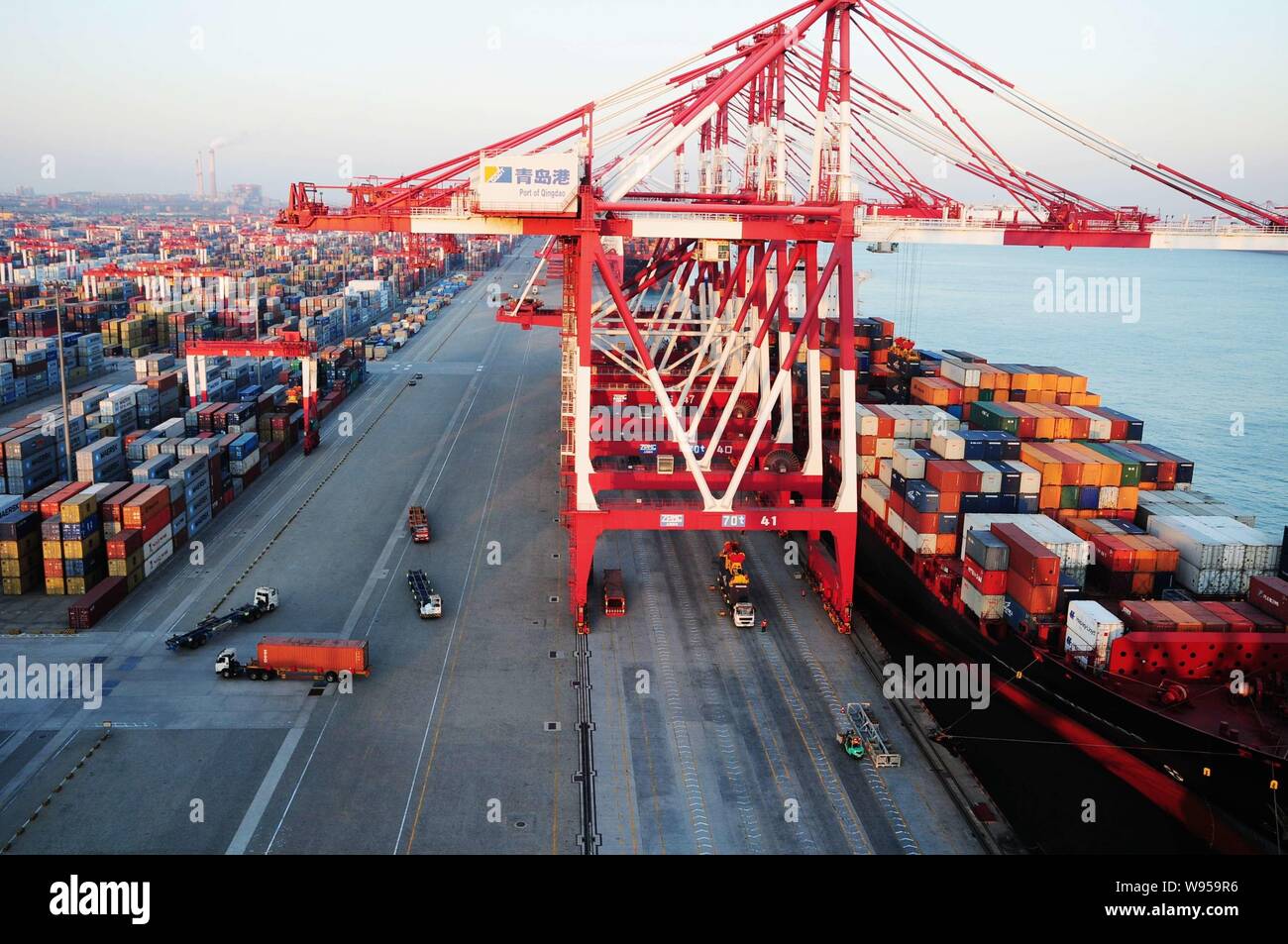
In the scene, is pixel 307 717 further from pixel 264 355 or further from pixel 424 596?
pixel 264 355

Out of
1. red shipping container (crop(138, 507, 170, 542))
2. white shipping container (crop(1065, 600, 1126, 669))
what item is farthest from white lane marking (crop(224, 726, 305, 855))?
white shipping container (crop(1065, 600, 1126, 669))

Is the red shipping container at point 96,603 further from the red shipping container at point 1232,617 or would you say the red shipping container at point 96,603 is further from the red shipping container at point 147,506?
the red shipping container at point 1232,617

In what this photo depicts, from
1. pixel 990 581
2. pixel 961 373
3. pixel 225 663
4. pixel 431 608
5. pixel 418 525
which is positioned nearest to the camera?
pixel 990 581

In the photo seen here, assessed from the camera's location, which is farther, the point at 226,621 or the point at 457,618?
the point at 457,618

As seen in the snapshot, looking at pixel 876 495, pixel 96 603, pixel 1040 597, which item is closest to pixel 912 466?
pixel 876 495

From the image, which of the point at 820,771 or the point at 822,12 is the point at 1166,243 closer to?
the point at 822,12

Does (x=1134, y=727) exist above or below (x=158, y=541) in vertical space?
above

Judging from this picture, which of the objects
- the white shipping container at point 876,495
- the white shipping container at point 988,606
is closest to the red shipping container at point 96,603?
the white shipping container at point 876,495
